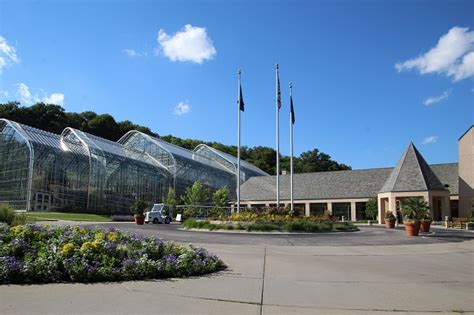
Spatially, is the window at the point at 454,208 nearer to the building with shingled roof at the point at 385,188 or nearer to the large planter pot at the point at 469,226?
the building with shingled roof at the point at 385,188

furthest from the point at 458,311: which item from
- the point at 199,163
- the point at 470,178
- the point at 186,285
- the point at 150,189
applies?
the point at 199,163

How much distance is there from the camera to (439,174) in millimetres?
52625

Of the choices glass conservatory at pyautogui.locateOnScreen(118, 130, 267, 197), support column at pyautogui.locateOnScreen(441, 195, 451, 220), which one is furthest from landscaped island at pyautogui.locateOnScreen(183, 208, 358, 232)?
glass conservatory at pyautogui.locateOnScreen(118, 130, 267, 197)

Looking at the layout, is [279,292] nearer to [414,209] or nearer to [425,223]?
[414,209]

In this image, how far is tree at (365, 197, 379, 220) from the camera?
4945 cm

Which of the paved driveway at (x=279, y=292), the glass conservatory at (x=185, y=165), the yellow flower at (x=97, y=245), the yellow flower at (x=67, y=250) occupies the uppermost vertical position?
the glass conservatory at (x=185, y=165)

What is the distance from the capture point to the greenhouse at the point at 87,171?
154 feet

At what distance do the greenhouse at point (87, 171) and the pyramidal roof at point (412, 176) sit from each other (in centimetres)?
3201

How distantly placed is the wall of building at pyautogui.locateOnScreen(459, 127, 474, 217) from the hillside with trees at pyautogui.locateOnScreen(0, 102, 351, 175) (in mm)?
51712

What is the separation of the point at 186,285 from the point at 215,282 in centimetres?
67

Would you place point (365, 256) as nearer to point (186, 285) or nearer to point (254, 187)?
point (186, 285)

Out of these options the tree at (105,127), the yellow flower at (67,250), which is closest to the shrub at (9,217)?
the yellow flower at (67,250)

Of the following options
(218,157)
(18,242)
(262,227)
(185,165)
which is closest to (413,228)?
(262,227)

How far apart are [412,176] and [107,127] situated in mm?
74278
